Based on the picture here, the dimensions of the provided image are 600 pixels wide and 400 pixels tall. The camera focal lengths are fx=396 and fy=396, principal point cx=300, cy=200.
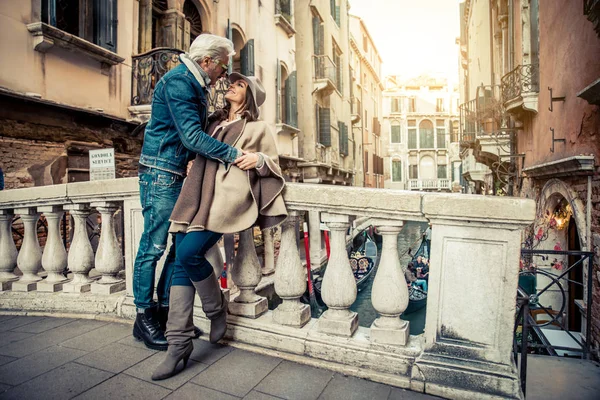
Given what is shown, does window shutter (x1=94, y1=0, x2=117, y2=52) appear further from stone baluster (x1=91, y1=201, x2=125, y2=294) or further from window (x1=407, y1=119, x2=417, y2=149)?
window (x1=407, y1=119, x2=417, y2=149)

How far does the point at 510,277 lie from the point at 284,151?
428 inches

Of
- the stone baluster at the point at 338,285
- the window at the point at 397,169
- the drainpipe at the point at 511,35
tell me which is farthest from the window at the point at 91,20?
the window at the point at 397,169

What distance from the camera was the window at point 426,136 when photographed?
41344 millimetres

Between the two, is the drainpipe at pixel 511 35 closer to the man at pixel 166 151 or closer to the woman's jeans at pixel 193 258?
the man at pixel 166 151

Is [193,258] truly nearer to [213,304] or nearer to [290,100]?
[213,304]

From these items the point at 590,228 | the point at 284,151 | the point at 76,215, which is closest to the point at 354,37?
the point at 284,151

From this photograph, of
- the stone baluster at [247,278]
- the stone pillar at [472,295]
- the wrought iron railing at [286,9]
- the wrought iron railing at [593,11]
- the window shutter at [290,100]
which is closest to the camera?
the stone pillar at [472,295]

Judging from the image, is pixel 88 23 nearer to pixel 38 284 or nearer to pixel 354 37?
pixel 38 284

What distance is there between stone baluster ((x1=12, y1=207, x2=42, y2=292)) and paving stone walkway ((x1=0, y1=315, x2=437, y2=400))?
0.81 m

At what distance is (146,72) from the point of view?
6.80 meters

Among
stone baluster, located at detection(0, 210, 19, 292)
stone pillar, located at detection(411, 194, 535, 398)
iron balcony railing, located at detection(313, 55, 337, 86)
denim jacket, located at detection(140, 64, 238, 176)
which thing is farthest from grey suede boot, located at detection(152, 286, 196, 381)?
iron balcony railing, located at detection(313, 55, 337, 86)

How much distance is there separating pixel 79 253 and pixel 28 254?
53 centimetres

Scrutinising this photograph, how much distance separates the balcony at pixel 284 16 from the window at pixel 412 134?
30.6 meters

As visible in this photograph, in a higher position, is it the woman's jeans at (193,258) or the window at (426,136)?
the window at (426,136)
